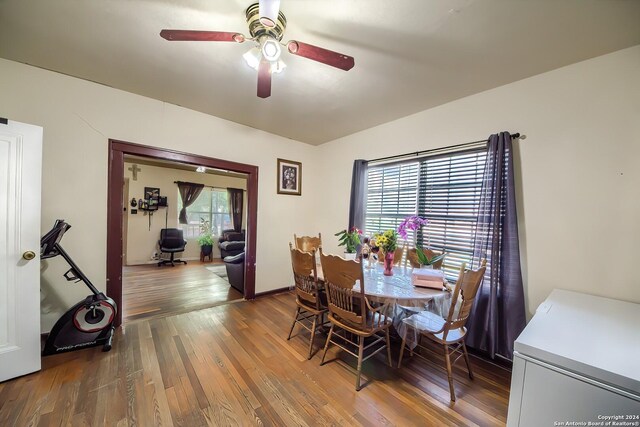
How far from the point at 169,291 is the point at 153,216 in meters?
3.19

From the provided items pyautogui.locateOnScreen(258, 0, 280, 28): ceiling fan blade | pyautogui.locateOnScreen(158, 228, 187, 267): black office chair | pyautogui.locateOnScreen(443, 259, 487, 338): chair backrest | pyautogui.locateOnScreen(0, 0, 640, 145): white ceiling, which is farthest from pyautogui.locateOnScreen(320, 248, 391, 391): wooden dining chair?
pyautogui.locateOnScreen(158, 228, 187, 267): black office chair

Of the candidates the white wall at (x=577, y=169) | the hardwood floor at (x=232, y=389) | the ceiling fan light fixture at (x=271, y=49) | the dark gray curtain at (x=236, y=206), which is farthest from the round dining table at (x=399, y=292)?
the dark gray curtain at (x=236, y=206)

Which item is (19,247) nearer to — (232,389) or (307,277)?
(232,389)

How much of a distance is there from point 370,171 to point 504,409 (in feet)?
9.21

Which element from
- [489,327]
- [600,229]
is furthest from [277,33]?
[489,327]

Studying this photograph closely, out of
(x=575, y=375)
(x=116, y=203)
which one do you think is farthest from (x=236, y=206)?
(x=575, y=375)

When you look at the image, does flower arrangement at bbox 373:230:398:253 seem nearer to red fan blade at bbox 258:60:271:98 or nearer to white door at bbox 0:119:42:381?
red fan blade at bbox 258:60:271:98

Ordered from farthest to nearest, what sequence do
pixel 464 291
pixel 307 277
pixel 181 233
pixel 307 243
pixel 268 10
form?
1. pixel 181 233
2. pixel 307 243
3. pixel 307 277
4. pixel 464 291
5. pixel 268 10

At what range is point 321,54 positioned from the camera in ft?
4.78

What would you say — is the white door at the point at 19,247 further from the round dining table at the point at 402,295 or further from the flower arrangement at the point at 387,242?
the flower arrangement at the point at 387,242

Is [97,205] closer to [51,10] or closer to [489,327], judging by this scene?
[51,10]

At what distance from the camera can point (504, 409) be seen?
1611 mm

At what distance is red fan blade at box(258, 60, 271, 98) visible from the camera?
5.31 feet

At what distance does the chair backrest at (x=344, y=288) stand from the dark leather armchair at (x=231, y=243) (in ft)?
15.3
